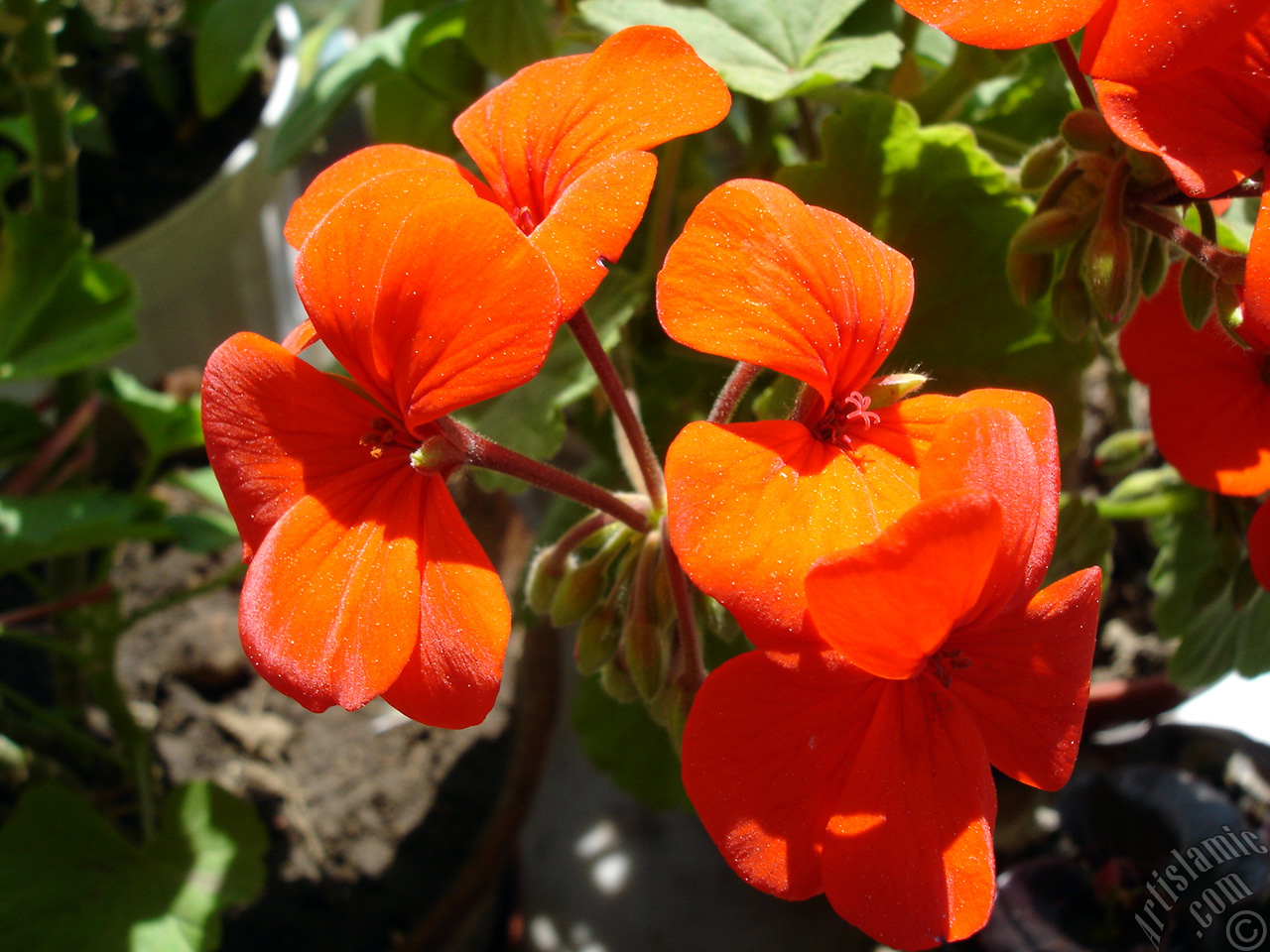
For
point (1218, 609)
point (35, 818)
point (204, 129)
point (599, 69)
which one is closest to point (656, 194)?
point (599, 69)

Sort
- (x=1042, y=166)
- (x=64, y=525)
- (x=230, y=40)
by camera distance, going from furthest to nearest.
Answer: (x=230, y=40), (x=64, y=525), (x=1042, y=166)

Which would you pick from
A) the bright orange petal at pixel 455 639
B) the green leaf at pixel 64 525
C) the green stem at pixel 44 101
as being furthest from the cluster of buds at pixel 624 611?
the green stem at pixel 44 101

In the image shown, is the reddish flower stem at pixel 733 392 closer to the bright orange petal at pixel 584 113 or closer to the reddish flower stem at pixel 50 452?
the bright orange petal at pixel 584 113

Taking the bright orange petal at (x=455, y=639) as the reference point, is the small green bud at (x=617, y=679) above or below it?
below

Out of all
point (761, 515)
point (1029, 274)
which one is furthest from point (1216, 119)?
point (761, 515)

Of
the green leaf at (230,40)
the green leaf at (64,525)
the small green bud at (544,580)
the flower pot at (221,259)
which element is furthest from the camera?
the flower pot at (221,259)

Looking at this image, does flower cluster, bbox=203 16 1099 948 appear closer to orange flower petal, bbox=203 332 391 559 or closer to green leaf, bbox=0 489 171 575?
orange flower petal, bbox=203 332 391 559

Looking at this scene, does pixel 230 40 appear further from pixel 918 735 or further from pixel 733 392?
pixel 918 735

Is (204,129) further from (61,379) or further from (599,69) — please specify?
(599,69)
